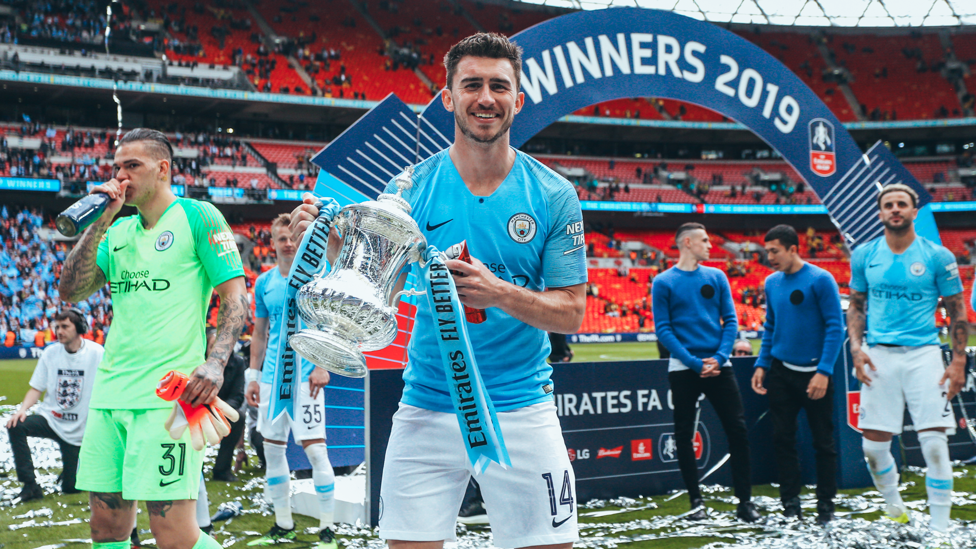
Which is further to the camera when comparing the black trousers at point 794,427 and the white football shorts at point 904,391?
the black trousers at point 794,427

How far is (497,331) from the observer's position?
226 cm

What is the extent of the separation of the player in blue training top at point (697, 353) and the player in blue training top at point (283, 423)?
2622mm

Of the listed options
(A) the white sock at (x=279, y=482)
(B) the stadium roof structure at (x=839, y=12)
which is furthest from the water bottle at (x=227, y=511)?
(B) the stadium roof structure at (x=839, y=12)

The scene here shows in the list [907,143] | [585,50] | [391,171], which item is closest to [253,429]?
[391,171]

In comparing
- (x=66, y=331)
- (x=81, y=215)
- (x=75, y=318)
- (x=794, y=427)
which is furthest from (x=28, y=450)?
(x=794, y=427)

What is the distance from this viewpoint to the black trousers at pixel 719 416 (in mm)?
5488

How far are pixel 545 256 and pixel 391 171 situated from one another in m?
3.91

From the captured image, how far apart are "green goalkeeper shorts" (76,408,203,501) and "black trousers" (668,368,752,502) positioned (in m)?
3.77

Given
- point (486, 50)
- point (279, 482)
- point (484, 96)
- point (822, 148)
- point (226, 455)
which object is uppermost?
point (822, 148)

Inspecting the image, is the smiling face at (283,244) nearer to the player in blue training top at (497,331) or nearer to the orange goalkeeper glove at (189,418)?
the orange goalkeeper glove at (189,418)

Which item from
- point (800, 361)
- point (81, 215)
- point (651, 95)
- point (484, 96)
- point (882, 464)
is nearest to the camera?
point (484, 96)

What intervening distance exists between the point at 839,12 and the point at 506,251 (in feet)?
153

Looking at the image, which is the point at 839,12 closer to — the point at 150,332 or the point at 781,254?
the point at 781,254

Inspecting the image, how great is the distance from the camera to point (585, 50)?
6.60 m
